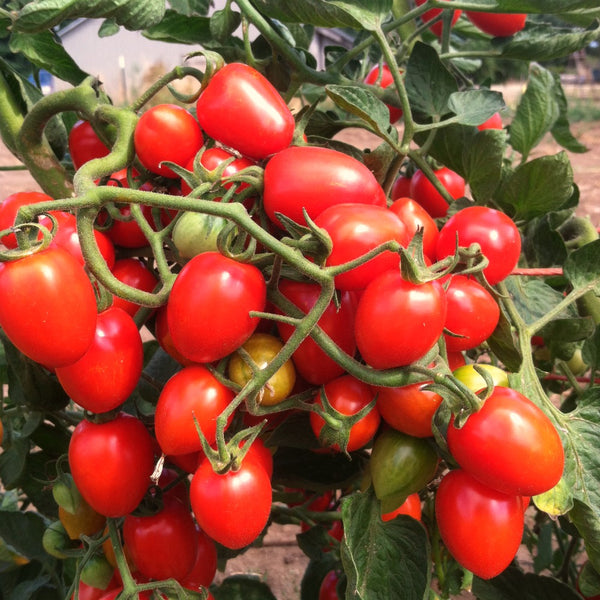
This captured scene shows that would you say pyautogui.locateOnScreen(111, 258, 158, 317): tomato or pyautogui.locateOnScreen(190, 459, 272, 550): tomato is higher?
pyautogui.locateOnScreen(111, 258, 158, 317): tomato

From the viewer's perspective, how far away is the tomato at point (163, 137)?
59 centimetres

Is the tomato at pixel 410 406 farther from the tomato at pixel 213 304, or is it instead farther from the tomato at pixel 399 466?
the tomato at pixel 213 304

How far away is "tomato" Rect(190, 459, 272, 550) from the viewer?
0.50 m

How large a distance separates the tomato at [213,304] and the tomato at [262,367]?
0.03 m

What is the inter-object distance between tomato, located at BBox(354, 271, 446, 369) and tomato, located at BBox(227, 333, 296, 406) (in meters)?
0.08

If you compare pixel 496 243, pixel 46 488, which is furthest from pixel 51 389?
pixel 496 243

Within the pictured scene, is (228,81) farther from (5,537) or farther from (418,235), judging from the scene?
(5,537)

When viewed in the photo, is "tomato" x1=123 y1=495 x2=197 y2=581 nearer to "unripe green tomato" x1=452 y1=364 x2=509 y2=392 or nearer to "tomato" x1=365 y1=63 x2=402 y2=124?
"unripe green tomato" x1=452 y1=364 x2=509 y2=392

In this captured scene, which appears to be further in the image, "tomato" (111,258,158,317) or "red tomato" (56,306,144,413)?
"tomato" (111,258,158,317)

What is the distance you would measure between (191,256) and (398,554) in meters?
0.31

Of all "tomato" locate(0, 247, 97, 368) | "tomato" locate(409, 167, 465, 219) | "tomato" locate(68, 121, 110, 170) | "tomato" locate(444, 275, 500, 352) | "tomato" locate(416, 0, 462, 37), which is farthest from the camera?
"tomato" locate(416, 0, 462, 37)

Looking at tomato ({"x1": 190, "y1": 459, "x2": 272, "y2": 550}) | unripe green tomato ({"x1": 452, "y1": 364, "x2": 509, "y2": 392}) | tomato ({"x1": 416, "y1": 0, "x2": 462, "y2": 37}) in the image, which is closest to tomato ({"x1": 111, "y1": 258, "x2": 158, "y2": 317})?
tomato ({"x1": 190, "y1": 459, "x2": 272, "y2": 550})

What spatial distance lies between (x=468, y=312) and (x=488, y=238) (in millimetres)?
84

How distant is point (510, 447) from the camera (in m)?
0.47
